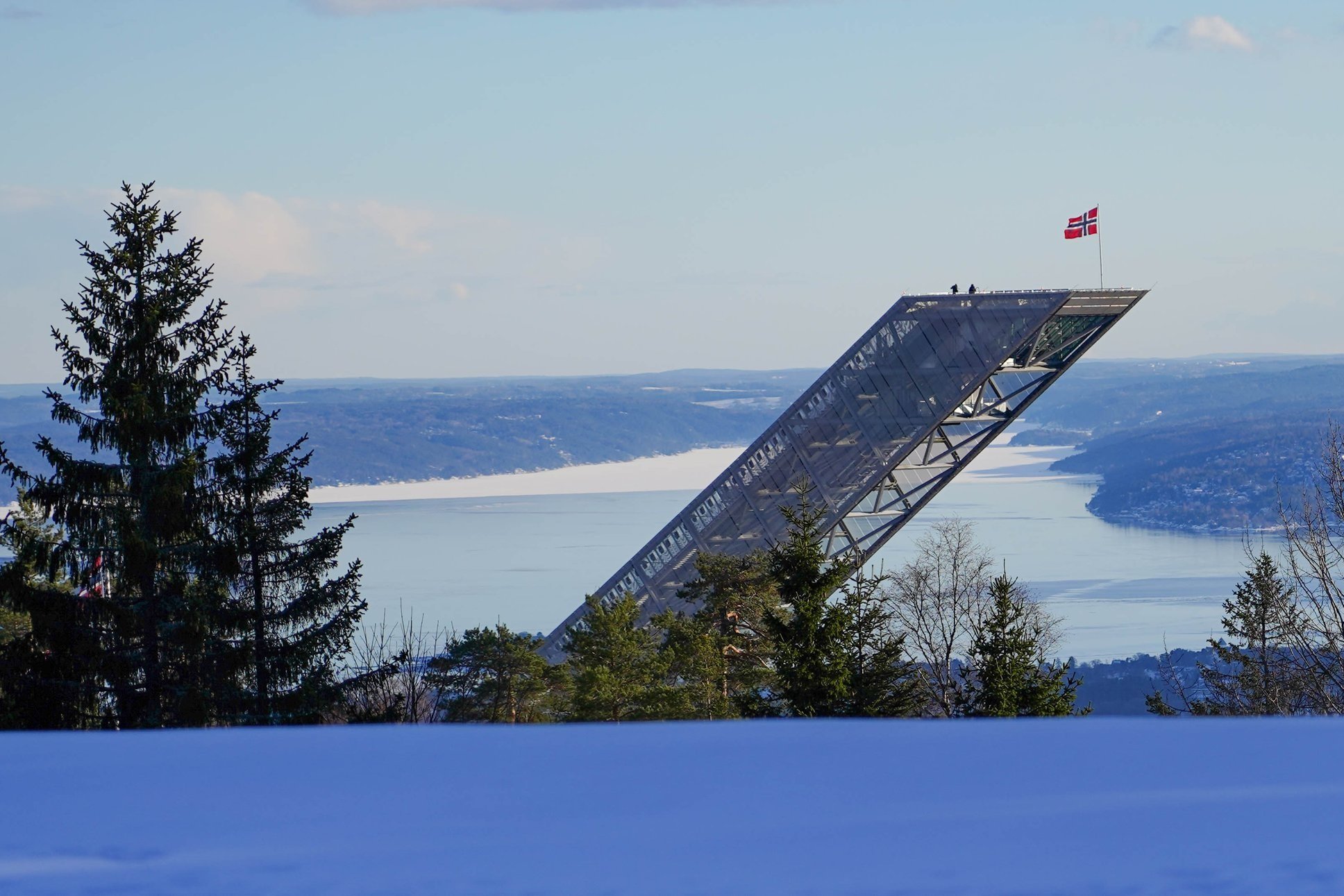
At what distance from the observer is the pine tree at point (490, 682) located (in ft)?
64.5

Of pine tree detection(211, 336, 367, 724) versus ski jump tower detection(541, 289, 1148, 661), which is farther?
ski jump tower detection(541, 289, 1148, 661)

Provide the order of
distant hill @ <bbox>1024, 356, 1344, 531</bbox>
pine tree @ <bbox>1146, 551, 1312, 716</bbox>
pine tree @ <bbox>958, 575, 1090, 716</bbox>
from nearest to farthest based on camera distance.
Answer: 1. pine tree @ <bbox>958, 575, 1090, 716</bbox>
2. pine tree @ <bbox>1146, 551, 1312, 716</bbox>
3. distant hill @ <bbox>1024, 356, 1344, 531</bbox>

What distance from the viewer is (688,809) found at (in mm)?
3426

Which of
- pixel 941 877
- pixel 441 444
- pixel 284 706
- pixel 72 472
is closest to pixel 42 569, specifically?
pixel 72 472

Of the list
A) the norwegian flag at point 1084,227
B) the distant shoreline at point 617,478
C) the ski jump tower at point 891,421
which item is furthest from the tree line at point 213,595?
the distant shoreline at point 617,478

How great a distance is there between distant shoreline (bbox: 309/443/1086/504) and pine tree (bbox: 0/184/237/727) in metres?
88.1

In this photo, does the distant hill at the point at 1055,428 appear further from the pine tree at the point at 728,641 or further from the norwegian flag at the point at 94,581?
the norwegian flag at the point at 94,581

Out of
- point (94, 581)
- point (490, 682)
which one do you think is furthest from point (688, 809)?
point (490, 682)

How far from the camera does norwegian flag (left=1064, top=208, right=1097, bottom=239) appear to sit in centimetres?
2991

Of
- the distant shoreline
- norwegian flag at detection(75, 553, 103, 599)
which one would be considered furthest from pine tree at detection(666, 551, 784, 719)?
the distant shoreline

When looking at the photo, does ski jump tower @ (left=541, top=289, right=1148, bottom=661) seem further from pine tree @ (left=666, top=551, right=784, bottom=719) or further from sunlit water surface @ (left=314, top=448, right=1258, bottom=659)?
sunlit water surface @ (left=314, top=448, right=1258, bottom=659)

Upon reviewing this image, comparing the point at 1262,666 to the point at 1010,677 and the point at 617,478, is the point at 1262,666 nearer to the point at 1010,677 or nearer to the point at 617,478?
the point at 1010,677

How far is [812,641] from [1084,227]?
16621mm

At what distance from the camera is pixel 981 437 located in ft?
105
